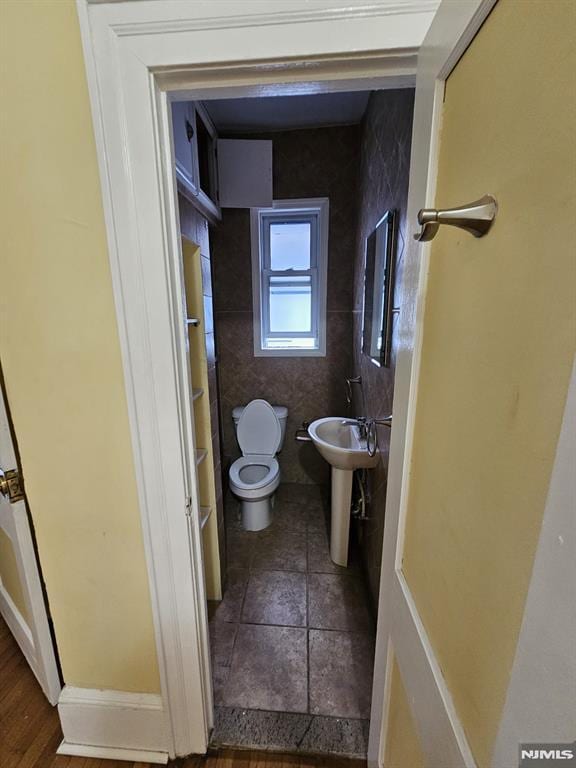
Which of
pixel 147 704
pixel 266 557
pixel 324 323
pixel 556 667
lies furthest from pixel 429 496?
pixel 324 323

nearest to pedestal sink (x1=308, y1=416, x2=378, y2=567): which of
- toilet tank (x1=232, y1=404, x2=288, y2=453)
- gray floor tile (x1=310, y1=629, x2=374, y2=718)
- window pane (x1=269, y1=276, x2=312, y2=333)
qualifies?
gray floor tile (x1=310, y1=629, x2=374, y2=718)

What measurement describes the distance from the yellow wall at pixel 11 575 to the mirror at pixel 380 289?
1.64m

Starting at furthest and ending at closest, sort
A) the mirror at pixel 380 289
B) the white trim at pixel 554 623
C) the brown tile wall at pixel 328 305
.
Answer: the brown tile wall at pixel 328 305 < the mirror at pixel 380 289 < the white trim at pixel 554 623

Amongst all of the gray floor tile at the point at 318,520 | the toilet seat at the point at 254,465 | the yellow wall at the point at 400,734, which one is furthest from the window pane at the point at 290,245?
the yellow wall at the point at 400,734

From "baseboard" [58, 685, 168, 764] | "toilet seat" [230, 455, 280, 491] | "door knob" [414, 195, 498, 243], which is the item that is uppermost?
"door knob" [414, 195, 498, 243]

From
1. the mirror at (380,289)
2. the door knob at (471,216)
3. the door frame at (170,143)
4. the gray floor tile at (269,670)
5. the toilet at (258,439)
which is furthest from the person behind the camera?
the toilet at (258,439)

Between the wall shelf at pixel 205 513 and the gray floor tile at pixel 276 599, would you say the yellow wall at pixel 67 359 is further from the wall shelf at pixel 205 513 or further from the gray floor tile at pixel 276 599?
the gray floor tile at pixel 276 599

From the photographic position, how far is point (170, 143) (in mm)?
794

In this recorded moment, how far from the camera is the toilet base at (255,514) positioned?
7.43ft

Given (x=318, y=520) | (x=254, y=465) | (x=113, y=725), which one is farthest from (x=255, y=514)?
(x=113, y=725)

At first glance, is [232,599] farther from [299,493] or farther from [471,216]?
[471,216]

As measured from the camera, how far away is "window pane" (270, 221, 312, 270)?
103 inches

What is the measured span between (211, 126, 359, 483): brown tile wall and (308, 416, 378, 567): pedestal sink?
63cm

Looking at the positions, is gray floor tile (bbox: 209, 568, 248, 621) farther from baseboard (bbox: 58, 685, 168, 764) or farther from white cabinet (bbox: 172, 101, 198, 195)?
white cabinet (bbox: 172, 101, 198, 195)
